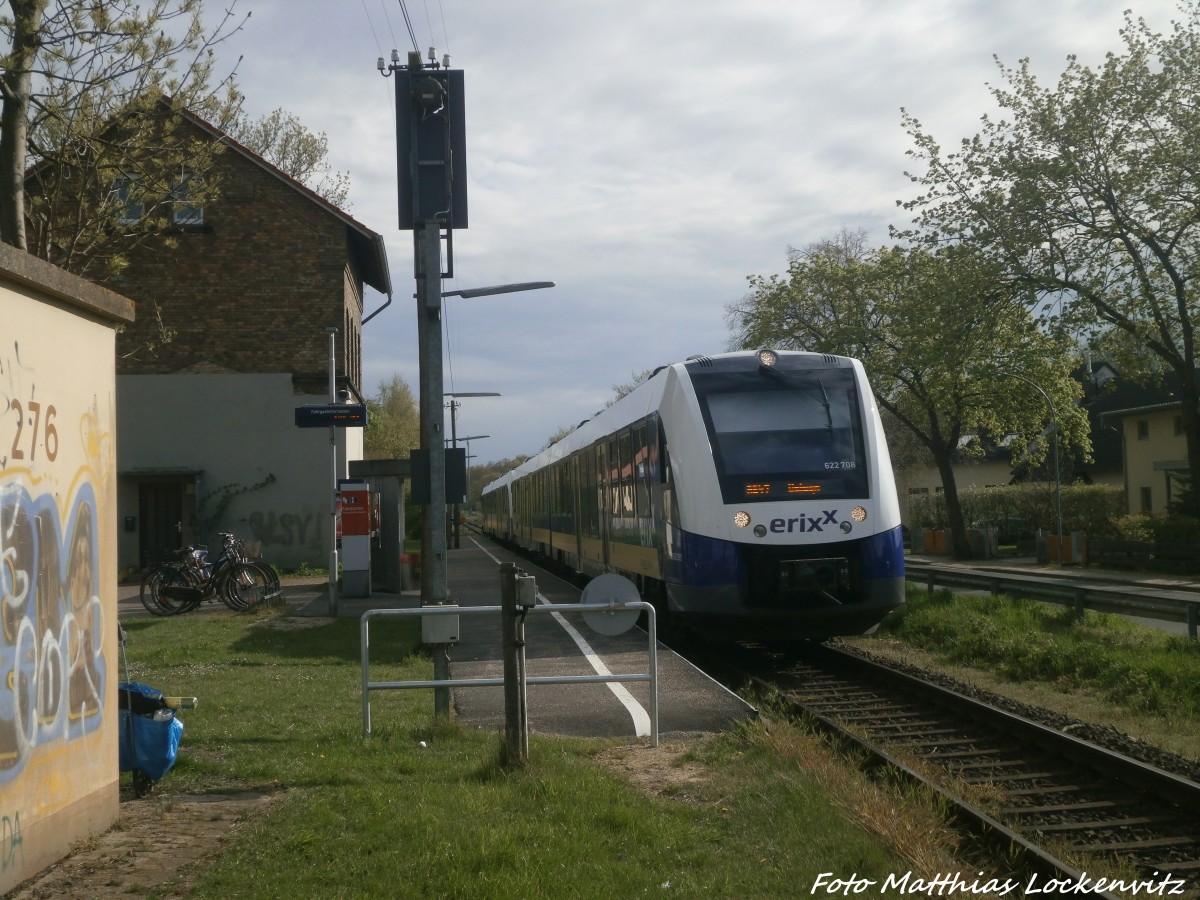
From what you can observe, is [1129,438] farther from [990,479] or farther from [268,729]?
[268,729]

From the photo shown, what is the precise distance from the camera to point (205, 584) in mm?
19750

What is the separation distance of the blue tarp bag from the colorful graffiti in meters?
0.97

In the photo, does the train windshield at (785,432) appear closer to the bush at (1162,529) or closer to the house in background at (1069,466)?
the bush at (1162,529)

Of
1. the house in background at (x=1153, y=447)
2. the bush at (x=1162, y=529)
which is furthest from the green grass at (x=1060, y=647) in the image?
the house in background at (x=1153, y=447)

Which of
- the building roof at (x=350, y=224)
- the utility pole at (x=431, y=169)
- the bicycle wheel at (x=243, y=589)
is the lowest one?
the bicycle wheel at (x=243, y=589)

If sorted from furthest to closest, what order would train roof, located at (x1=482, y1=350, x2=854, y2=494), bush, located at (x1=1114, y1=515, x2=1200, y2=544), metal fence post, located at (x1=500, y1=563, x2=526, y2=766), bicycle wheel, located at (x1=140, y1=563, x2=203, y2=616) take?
bush, located at (x1=1114, y1=515, x2=1200, y2=544), bicycle wheel, located at (x1=140, y1=563, x2=203, y2=616), train roof, located at (x1=482, y1=350, x2=854, y2=494), metal fence post, located at (x1=500, y1=563, x2=526, y2=766)

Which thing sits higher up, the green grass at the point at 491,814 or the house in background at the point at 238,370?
the house in background at the point at 238,370

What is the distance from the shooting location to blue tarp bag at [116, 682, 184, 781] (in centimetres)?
704

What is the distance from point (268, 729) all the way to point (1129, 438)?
4487cm

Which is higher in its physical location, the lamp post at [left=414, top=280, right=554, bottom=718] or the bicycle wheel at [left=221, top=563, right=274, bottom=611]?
the lamp post at [left=414, top=280, right=554, bottom=718]

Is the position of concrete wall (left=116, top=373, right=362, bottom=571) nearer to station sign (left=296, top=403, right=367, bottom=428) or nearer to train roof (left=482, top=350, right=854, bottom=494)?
train roof (left=482, top=350, right=854, bottom=494)

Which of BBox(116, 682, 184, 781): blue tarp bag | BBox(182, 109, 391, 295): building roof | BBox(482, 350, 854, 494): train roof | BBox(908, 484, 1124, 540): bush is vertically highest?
BBox(182, 109, 391, 295): building roof

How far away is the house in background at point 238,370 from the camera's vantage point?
98.6 ft

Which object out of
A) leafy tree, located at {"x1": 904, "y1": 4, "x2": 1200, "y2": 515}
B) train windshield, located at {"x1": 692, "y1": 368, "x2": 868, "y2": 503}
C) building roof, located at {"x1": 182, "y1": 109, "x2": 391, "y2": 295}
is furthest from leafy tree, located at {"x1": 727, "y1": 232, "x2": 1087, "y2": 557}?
train windshield, located at {"x1": 692, "y1": 368, "x2": 868, "y2": 503}
